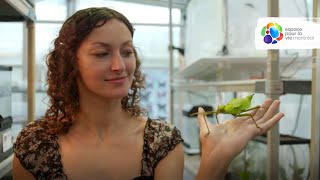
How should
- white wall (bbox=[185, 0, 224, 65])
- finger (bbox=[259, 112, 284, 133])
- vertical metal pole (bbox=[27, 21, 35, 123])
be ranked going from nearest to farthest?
finger (bbox=[259, 112, 284, 133]), vertical metal pole (bbox=[27, 21, 35, 123]), white wall (bbox=[185, 0, 224, 65])

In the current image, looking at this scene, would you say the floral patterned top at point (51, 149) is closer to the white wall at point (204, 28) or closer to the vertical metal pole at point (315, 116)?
the vertical metal pole at point (315, 116)

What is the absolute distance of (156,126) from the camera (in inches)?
42.5

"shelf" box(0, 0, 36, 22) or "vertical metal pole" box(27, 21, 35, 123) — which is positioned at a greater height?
"shelf" box(0, 0, 36, 22)

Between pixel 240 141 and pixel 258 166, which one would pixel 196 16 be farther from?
pixel 240 141

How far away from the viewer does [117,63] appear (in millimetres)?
911

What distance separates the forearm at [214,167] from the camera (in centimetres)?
89

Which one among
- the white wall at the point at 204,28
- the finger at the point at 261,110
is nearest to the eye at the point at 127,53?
the finger at the point at 261,110

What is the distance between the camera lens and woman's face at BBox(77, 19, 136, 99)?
0.92 meters

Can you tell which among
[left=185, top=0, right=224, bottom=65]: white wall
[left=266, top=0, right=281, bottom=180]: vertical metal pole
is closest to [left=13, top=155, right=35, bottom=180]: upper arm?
[left=266, top=0, right=281, bottom=180]: vertical metal pole

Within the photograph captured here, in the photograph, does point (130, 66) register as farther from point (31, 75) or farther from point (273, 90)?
point (31, 75)

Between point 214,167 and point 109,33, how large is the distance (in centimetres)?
44

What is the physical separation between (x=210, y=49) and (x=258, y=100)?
806 mm

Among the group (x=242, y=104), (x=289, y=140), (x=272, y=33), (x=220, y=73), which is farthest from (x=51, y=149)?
(x=220, y=73)

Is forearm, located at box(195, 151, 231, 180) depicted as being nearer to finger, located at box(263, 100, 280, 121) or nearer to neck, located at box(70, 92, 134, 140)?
finger, located at box(263, 100, 280, 121)
